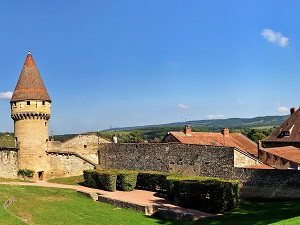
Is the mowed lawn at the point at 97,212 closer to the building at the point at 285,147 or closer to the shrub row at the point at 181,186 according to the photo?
the shrub row at the point at 181,186

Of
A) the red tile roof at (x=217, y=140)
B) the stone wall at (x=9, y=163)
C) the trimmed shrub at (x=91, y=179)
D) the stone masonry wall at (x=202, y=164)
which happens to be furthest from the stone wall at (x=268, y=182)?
the stone wall at (x=9, y=163)

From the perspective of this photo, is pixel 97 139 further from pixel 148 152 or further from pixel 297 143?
pixel 297 143

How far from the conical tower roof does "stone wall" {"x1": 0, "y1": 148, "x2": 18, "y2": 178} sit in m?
5.66

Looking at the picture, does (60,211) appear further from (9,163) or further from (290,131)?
(290,131)

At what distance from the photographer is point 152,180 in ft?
111

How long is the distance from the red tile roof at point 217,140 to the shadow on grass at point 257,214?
15.5 m

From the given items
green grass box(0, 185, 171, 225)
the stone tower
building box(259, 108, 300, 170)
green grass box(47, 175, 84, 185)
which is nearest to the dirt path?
green grass box(0, 185, 171, 225)

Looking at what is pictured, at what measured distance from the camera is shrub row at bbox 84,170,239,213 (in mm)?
25234

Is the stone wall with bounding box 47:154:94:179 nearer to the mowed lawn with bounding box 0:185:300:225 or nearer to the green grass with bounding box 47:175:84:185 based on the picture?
the green grass with bounding box 47:175:84:185

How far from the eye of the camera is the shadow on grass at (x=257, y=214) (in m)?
20.4

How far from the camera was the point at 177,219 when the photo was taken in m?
23.8

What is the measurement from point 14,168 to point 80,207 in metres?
16.8

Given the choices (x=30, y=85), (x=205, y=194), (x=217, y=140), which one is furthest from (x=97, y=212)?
(x=217, y=140)

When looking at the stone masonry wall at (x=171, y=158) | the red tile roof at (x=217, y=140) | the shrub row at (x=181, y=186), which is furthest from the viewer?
the red tile roof at (x=217, y=140)
